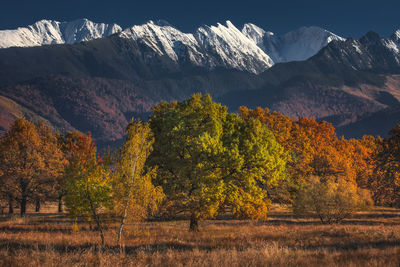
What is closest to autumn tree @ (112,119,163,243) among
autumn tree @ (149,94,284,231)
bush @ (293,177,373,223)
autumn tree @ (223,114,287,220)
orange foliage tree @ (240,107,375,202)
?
autumn tree @ (149,94,284,231)

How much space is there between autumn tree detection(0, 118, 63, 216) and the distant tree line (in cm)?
12

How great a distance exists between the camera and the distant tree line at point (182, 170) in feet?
61.2

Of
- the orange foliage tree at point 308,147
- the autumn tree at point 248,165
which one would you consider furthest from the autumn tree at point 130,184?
the orange foliage tree at point 308,147

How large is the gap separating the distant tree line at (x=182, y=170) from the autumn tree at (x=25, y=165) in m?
0.12

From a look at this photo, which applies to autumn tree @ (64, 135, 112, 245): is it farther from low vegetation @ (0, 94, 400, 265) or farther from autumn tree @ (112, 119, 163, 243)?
autumn tree @ (112, 119, 163, 243)

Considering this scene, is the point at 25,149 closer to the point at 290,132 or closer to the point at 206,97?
the point at 206,97

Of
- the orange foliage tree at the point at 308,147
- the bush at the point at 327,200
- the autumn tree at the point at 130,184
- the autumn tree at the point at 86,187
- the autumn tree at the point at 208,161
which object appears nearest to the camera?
the autumn tree at the point at 86,187

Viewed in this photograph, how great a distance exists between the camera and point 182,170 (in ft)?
79.4

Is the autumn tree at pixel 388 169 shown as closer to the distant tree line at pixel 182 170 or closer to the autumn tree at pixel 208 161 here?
the distant tree line at pixel 182 170

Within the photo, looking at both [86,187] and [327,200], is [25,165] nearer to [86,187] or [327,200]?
[86,187]

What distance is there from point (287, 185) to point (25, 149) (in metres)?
31.7

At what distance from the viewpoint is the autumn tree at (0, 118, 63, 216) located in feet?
128

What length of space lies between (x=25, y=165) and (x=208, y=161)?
27.1 metres

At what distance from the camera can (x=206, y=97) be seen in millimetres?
27312
